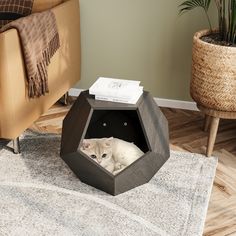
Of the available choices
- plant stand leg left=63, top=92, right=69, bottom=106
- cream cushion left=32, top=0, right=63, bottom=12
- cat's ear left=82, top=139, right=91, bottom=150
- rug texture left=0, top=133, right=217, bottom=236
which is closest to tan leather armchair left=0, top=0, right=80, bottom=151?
cream cushion left=32, top=0, right=63, bottom=12

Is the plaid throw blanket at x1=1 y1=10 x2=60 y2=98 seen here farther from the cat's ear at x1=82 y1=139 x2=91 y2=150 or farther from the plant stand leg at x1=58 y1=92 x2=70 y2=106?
the plant stand leg at x1=58 y1=92 x2=70 y2=106

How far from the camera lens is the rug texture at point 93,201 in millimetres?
1608

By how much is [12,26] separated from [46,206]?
2.74ft

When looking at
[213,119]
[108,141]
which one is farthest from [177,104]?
[108,141]

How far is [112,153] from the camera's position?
187 cm

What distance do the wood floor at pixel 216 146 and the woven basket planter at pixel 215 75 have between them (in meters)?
0.30

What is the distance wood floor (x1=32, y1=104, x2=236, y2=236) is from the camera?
1706 millimetres

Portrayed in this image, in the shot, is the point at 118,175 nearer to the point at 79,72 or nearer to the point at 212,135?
the point at 212,135

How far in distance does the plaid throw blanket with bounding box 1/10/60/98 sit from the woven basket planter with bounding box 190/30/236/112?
0.77 metres

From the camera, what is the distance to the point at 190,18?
2.47 metres

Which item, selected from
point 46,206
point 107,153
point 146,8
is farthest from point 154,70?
point 46,206

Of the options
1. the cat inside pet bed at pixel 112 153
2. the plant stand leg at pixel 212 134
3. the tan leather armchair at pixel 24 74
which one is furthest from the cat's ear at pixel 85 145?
the plant stand leg at pixel 212 134

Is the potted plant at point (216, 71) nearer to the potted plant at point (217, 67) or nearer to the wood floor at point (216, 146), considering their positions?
the potted plant at point (217, 67)

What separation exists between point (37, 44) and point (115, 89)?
19.7 inches
